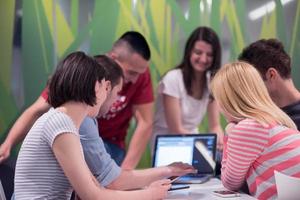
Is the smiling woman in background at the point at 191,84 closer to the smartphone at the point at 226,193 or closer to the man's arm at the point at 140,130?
the man's arm at the point at 140,130

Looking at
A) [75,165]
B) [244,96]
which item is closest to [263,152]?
[244,96]

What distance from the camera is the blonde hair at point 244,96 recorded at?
1.53 m

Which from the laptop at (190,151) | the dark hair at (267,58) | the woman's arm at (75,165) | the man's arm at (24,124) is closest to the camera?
the woman's arm at (75,165)

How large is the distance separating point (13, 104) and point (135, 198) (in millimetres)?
1559

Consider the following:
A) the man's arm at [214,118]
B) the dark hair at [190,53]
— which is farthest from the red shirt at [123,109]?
the man's arm at [214,118]

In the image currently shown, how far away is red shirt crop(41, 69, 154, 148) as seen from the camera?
96.1 inches

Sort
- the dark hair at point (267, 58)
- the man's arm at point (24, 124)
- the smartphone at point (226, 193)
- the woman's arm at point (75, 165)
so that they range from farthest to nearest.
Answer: the man's arm at point (24, 124)
the dark hair at point (267, 58)
the smartphone at point (226, 193)
the woman's arm at point (75, 165)

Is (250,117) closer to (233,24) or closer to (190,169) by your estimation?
(190,169)

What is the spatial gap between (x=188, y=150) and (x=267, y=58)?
60 cm

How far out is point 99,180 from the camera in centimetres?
154

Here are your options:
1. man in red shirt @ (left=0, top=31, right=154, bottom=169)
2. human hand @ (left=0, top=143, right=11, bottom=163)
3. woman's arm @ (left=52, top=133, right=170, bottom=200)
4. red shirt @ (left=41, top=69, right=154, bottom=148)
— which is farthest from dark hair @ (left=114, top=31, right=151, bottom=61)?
woman's arm @ (left=52, top=133, right=170, bottom=200)

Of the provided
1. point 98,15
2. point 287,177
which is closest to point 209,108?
point 98,15

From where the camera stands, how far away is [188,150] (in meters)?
2.09

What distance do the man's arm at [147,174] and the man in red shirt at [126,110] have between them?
0.61m
